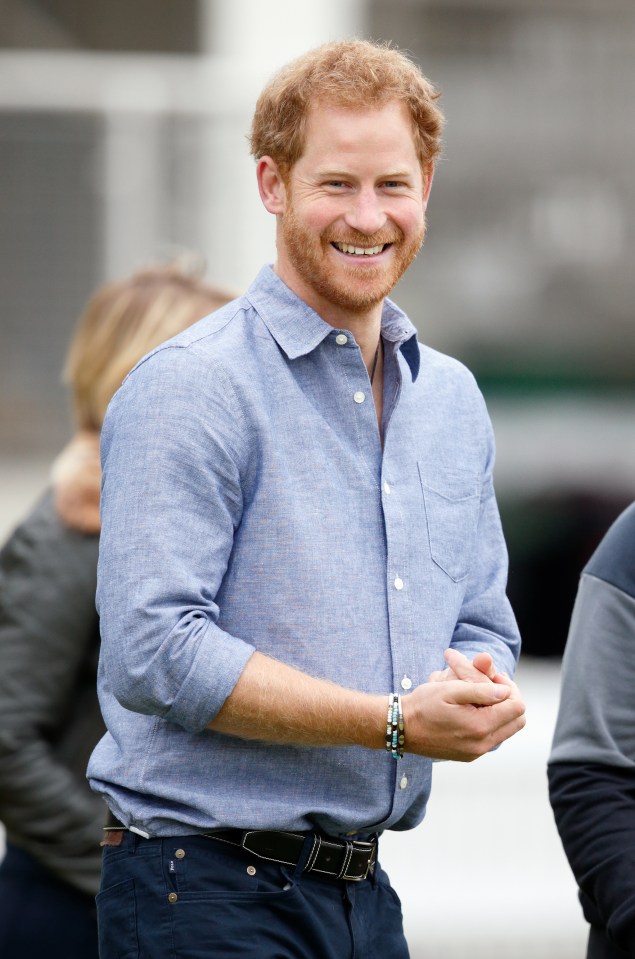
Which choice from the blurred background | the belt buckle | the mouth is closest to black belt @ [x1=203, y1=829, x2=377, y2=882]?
the belt buckle

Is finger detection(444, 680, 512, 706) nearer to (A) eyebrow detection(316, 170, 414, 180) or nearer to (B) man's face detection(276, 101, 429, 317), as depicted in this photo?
(B) man's face detection(276, 101, 429, 317)

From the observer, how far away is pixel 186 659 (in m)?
1.89

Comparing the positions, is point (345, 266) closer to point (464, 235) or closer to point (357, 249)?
point (357, 249)

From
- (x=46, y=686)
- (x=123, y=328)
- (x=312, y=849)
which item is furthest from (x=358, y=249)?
(x=46, y=686)

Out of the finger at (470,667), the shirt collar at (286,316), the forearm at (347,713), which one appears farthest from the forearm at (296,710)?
the shirt collar at (286,316)

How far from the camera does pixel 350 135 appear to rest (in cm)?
206

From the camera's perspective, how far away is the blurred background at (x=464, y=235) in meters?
5.27

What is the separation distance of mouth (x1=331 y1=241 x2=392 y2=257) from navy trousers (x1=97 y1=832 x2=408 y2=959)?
79 centimetres

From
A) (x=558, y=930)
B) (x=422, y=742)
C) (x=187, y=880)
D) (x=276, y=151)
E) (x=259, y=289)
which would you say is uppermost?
(x=276, y=151)

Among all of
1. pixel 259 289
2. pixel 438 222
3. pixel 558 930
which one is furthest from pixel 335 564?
pixel 438 222

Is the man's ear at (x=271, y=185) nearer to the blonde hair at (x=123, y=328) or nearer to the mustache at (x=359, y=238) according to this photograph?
the mustache at (x=359, y=238)

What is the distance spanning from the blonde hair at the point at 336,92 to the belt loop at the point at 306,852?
34.6 inches

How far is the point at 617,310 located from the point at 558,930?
241 inches

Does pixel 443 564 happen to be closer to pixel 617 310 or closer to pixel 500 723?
pixel 500 723
